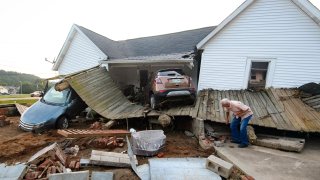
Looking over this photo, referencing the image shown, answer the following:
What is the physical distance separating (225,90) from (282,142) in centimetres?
413

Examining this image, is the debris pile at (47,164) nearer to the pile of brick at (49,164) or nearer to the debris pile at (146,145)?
the pile of brick at (49,164)

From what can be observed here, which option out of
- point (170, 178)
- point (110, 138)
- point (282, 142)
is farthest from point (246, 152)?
point (110, 138)

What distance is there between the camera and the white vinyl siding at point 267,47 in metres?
9.10

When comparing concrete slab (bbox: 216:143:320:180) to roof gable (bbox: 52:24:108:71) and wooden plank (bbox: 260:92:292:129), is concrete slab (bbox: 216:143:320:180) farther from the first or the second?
roof gable (bbox: 52:24:108:71)

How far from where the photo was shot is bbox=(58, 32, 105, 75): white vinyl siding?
14422mm

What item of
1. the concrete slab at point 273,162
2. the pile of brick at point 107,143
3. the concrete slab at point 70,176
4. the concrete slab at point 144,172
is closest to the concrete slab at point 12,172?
the concrete slab at point 70,176

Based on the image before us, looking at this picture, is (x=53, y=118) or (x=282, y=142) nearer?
(x=282, y=142)

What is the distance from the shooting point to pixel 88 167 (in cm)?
506

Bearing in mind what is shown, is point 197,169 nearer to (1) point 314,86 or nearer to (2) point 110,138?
(2) point 110,138

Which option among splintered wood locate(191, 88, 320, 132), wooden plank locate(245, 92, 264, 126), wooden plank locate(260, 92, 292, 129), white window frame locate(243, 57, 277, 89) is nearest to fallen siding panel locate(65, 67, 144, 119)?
splintered wood locate(191, 88, 320, 132)

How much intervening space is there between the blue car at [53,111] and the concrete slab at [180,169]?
5.42m

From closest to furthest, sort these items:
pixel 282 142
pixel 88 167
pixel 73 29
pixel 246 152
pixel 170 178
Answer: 1. pixel 170 178
2. pixel 88 167
3. pixel 246 152
4. pixel 282 142
5. pixel 73 29

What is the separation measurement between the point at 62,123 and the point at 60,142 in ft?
7.00

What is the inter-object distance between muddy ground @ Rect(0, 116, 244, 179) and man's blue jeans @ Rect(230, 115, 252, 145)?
46.5 inches
